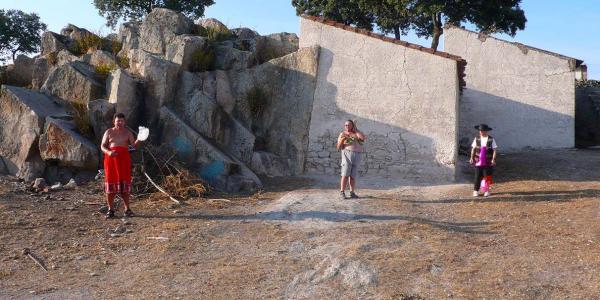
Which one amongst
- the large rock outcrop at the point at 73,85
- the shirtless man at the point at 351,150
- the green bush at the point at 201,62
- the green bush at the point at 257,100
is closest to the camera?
the shirtless man at the point at 351,150

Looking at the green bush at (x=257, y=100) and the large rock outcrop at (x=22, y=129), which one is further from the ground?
the green bush at (x=257, y=100)

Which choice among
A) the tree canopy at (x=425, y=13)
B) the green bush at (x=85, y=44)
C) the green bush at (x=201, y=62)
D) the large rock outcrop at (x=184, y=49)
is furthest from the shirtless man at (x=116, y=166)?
the tree canopy at (x=425, y=13)

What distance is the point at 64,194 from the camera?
31.0 feet

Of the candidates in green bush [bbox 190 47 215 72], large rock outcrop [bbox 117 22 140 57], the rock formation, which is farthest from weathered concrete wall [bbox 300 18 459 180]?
large rock outcrop [bbox 117 22 140 57]

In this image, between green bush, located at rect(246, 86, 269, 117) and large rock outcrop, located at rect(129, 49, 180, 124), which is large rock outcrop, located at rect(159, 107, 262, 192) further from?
green bush, located at rect(246, 86, 269, 117)

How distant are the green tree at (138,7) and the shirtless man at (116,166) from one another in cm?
1939

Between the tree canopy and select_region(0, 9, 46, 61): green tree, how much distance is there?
49.6 ft

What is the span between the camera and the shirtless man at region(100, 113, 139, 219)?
26.6 feet

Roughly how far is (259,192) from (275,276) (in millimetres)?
4355

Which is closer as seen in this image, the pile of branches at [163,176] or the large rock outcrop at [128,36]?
the pile of branches at [163,176]

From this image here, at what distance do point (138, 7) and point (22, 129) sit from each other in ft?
58.0

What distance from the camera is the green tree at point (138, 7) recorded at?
26.4 meters

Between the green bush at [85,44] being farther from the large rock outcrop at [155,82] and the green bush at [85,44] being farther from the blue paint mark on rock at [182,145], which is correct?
the blue paint mark on rock at [182,145]

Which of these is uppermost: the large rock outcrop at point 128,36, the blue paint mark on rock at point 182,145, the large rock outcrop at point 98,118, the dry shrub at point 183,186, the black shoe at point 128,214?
the large rock outcrop at point 128,36
